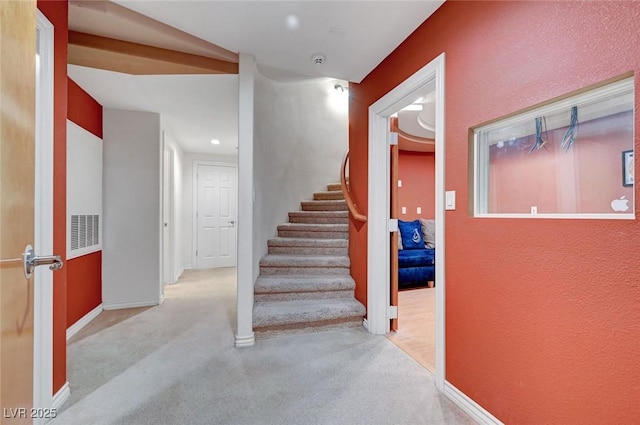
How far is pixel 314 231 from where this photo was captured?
3422mm

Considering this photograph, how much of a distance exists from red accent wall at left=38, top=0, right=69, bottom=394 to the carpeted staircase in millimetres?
1214

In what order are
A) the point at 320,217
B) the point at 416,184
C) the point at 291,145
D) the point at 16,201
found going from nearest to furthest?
the point at 16,201
the point at 320,217
the point at 291,145
the point at 416,184

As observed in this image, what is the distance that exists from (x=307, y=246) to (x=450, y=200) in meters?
1.89

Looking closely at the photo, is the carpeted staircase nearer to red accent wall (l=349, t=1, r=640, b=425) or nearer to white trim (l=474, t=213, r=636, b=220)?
red accent wall (l=349, t=1, r=640, b=425)

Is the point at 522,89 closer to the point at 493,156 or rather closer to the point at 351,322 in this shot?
the point at 493,156

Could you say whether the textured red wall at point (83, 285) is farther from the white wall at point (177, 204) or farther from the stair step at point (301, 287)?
the stair step at point (301, 287)

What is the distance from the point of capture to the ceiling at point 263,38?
1.74 meters

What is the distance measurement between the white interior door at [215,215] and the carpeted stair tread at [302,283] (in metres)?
3.10

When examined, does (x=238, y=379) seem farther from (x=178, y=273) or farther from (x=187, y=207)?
(x=187, y=207)

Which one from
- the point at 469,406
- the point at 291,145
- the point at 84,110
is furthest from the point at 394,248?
the point at 84,110

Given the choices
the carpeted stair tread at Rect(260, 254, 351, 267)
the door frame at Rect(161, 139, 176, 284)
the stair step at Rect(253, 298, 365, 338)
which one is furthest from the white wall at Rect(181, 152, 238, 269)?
the stair step at Rect(253, 298, 365, 338)

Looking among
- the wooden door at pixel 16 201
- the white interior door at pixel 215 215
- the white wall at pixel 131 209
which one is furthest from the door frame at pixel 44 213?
the white interior door at pixel 215 215

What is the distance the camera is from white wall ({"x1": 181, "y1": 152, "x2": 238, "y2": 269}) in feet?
17.5

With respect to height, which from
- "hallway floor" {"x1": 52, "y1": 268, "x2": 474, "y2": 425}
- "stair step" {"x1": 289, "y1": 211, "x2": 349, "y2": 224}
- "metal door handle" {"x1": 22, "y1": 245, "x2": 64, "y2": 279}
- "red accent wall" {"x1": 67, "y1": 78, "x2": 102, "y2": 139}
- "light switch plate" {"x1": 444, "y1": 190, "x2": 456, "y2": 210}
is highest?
"red accent wall" {"x1": 67, "y1": 78, "x2": 102, "y2": 139}
